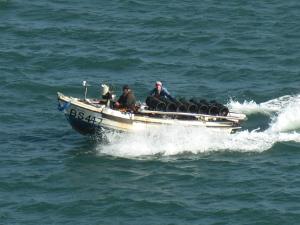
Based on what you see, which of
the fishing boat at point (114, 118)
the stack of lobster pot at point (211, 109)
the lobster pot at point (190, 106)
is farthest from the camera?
the stack of lobster pot at point (211, 109)

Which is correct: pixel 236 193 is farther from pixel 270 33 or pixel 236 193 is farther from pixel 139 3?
pixel 139 3

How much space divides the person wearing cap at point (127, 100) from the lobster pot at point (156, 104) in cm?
60

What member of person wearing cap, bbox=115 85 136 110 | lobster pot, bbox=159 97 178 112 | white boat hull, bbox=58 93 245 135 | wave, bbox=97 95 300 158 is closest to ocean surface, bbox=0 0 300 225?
wave, bbox=97 95 300 158

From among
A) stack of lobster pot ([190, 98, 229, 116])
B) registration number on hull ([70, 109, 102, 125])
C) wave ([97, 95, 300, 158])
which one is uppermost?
stack of lobster pot ([190, 98, 229, 116])

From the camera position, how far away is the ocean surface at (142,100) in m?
32.4

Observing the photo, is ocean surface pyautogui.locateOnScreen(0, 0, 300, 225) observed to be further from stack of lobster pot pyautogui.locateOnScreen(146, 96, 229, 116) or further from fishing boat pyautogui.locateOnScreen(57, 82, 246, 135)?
stack of lobster pot pyautogui.locateOnScreen(146, 96, 229, 116)

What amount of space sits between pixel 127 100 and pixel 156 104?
1.06m

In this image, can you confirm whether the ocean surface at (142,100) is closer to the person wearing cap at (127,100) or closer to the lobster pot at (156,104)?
the lobster pot at (156,104)

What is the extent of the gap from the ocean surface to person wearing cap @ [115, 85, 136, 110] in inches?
42.7

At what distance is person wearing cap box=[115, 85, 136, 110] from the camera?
37.3m

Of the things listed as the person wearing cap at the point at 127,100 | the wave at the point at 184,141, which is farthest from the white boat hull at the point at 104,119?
the person wearing cap at the point at 127,100

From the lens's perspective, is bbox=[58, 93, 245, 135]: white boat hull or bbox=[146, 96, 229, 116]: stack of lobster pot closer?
bbox=[58, 93, 245, 135]: white boat hull

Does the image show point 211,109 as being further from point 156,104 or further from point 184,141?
point 156,104

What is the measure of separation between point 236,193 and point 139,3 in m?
26.3
